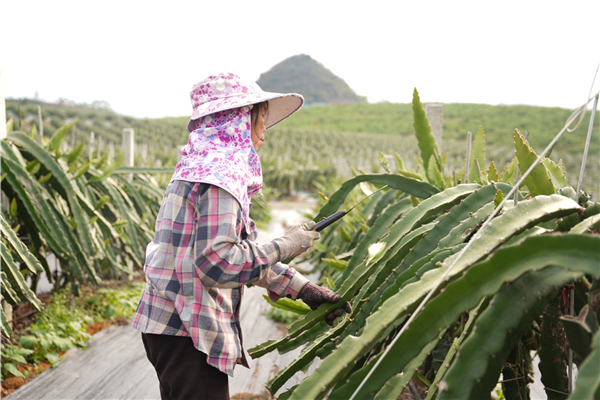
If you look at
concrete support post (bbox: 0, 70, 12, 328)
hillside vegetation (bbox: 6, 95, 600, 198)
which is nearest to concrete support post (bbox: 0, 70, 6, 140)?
concrete support post (bbox: 0, 70, 12, 328)

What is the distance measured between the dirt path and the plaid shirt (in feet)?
3.87

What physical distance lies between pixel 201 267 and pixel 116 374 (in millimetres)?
1718

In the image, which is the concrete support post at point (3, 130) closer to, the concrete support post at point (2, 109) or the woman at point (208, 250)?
the concrete support post at point (2, 109)

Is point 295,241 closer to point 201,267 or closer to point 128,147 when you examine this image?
point 201,267

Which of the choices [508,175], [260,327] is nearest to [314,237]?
[508,175]

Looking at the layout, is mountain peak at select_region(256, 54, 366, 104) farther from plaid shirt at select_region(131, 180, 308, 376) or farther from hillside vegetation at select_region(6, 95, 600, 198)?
plaid shirt at select_region(131, 180, 308, 376)

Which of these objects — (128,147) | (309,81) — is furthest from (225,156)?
(309,81)

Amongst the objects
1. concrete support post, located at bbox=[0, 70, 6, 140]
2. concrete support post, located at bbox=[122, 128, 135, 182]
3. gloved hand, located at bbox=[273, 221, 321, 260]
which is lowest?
gloved hand, located at bbox=[273, 221, 321, 260]

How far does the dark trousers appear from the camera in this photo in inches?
52.0

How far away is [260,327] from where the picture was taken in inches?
132

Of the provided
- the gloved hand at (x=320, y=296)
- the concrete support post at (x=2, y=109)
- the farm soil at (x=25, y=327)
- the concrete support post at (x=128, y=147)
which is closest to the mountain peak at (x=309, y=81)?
the concrete support post at (x=128, y=147)

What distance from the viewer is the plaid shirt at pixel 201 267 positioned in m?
1.20

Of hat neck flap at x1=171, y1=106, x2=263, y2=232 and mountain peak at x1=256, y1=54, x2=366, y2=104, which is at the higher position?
mountain peak at x1=256, y1=54, x2=366, y2=104

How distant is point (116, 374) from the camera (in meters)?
2.51
